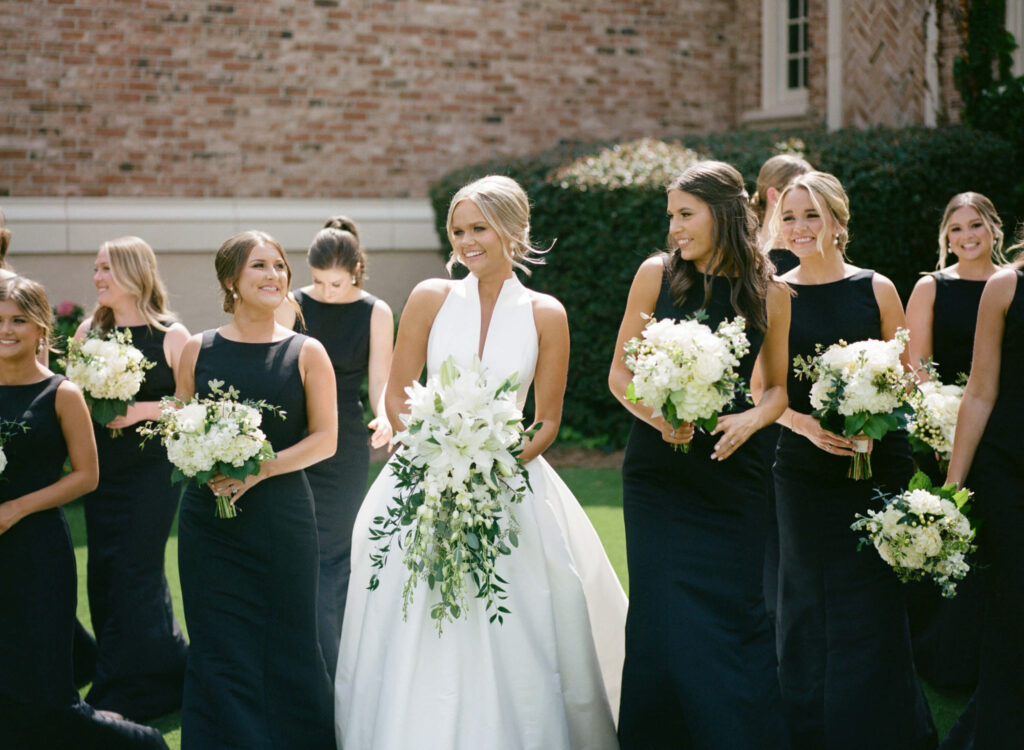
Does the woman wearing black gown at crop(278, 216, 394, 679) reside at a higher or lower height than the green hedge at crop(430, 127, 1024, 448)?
lower

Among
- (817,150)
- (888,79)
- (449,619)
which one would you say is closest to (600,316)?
(817,150)

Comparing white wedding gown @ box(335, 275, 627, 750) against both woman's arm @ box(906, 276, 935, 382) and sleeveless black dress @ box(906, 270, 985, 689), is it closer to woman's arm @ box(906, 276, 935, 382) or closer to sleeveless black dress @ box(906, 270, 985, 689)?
sleeveless black dress @ box(906, 270, 985, 689)

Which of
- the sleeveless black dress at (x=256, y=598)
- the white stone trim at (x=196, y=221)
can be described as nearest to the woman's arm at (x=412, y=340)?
the sleeveless black dress at (x=256, y=598)

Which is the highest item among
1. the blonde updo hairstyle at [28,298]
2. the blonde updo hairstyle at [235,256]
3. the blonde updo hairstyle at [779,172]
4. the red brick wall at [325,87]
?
the red brick wall at [325,87]

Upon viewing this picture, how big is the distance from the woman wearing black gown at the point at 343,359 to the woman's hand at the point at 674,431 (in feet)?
6.75

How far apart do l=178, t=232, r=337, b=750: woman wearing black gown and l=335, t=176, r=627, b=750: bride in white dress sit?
0.25 m

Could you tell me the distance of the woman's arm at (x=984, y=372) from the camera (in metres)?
4.29

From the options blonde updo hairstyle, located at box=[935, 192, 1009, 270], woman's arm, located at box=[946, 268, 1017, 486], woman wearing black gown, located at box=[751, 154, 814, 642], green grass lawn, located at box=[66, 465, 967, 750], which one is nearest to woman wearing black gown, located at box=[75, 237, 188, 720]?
green grass lawn, located at box=[66, 465, 967, 750]

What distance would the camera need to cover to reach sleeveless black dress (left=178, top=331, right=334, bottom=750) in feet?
14.4

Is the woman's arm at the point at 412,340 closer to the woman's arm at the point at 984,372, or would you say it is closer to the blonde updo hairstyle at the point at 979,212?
the woman's arm at the point at 984,372

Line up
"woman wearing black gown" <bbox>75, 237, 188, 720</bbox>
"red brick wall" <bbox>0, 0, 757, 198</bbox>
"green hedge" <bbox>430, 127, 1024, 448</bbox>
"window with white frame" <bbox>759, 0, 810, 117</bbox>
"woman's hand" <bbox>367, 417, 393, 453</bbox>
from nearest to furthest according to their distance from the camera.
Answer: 1. "woman's hand" <bbox>367, 417, 393, 453</bbox>
2. "woman wearing black gown" <bbox>75, 237, 188, 720</bbox>
3. "green hedge" <bbox>430, 127, 1024, 448</bbox>
4. "red brick wall" <bbox>0, 0, 757, 198</bbox>
5. "window with white frame" <bbox>759, 0, 810, 117</bbox>

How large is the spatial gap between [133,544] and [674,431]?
3046 mm

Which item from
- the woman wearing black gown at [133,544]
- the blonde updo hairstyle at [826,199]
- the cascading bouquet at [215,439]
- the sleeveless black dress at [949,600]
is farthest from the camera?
the sleeveless black dress at [949,600]

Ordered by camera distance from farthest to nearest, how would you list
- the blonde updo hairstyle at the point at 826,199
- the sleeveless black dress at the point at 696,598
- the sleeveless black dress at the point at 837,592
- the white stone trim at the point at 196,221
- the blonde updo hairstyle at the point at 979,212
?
the white stone trim at the point at 196,221 < the blonde updo hairstyle at the point at 979,212 < the blonde updo hairstyle at the point at 826,199 < the sleeveless black dress at the point at 837,592 < the sleeveless black dress at the point at 696,598
